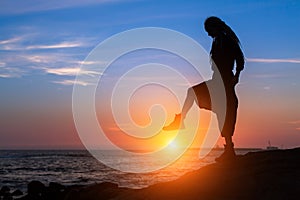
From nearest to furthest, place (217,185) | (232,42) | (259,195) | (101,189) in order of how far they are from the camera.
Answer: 1. (259,195)
2. (217,185)
3. (232,42)
4. (101,189)

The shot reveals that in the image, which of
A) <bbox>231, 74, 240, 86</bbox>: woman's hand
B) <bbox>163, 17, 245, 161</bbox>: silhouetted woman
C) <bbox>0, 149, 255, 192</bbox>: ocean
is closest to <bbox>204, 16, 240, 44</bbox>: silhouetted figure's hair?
<bbox>163, 17, 245, 161</bbox>: silhouetted woman

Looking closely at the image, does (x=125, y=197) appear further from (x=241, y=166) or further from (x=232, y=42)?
(x=232, y=42)

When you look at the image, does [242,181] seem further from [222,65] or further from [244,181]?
[222,65]

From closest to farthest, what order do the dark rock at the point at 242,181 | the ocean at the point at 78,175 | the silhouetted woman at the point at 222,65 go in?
the dark rock at the point at 242,181
the silhouetted woman at the point at 222,65
the ocean at the point at 78,175

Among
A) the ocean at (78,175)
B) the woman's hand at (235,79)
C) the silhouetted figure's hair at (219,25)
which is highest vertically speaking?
the silhouetted figure's hair at (219,25)

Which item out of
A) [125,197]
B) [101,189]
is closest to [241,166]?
[125,197]

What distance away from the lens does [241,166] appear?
1034cm

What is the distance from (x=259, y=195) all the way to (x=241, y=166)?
1507 millimetres

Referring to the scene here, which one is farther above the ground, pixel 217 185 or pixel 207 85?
pixel 207 85

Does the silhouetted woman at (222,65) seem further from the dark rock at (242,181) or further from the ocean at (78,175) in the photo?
the ocean at (78,175)

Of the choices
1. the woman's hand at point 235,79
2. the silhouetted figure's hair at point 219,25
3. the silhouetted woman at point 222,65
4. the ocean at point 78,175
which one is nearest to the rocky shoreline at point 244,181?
→ the silhouetted woman at point 222,65

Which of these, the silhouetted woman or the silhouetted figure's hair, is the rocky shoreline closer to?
the silhouetted woman

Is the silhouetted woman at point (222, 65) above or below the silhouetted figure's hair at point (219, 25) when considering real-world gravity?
below

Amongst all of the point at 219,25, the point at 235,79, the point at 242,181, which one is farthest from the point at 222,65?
the point at 242,181
